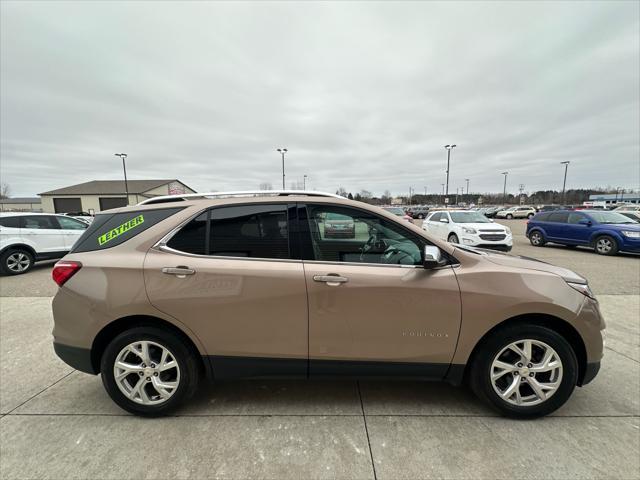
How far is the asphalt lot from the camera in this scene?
1.92m

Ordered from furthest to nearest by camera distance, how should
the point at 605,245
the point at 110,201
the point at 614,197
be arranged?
1. the point at 614,197
2. the point at 110,201
3. the point at 605,245

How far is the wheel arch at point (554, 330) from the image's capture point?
2334mm

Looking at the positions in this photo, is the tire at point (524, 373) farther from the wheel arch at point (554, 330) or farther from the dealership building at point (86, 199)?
the dealership building at point (86, 199)

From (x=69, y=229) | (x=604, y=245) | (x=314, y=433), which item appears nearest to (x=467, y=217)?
(x=604, y=245)

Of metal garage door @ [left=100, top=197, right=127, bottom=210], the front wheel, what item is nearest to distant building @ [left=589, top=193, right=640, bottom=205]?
the front wheel

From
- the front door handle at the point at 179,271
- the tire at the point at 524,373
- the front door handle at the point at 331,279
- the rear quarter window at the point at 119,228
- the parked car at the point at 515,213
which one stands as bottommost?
the parked car at the point at 515,213

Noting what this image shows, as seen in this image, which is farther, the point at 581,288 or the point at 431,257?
the point at 581,288

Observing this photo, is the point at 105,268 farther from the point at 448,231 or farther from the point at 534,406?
the point at 448,231

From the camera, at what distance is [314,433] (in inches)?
86.7

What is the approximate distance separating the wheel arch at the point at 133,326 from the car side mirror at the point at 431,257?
1.90m

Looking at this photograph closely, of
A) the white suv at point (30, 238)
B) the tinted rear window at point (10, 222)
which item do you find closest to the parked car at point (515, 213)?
the white suv at point (30, 238)

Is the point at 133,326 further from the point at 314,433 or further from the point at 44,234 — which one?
the point at 44,234

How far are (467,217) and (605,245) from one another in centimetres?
439

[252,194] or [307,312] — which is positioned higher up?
[252,194]
